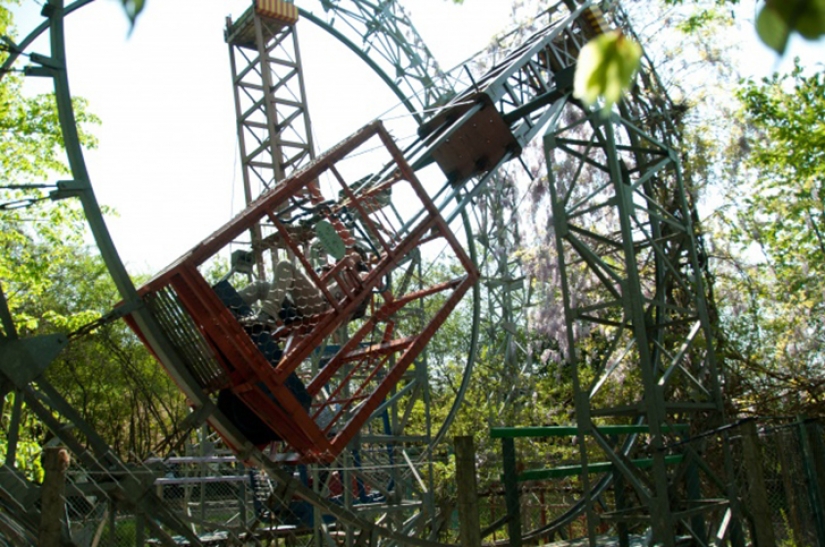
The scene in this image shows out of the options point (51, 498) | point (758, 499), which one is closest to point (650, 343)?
point (758, 499)

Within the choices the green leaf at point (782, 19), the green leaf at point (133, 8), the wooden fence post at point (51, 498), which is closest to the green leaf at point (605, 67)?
the green leaf at point (782, 19)

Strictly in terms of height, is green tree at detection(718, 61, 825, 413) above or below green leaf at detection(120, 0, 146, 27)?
above

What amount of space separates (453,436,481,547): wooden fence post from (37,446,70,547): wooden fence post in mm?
2221

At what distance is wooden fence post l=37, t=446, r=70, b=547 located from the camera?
3.98 meters

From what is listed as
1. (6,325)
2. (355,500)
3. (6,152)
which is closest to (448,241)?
(6,325)

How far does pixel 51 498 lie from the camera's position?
3986 millimetres

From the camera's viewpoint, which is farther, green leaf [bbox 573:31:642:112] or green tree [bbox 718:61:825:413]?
green tree [bbox 718:61:825:413]

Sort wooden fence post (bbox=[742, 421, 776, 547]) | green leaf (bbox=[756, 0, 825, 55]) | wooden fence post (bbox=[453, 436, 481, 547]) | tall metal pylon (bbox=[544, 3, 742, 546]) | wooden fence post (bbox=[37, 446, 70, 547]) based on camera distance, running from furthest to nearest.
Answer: tall metal pylon (bbox=[544, 3, 742, 546])
wooden fence post (bbox=[742, 421, 776, 547])
wooden fence post (bbox=[453, 436, 481, 547])
wooden fence post (bbox=[37, 446, 70, 547])
green leaf (bbox=[756, 0, 825, 55])

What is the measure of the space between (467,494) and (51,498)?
2.34m

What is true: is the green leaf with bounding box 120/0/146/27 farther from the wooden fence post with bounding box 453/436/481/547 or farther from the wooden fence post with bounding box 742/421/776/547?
the wooden fence post with bounding box 742/421/776/547

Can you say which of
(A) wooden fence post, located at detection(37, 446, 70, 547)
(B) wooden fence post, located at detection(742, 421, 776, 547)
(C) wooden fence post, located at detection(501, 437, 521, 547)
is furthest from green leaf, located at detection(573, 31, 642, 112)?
(C) wooden fence post, located at detection(501, 437, 521, 547)

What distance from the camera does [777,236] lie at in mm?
13688

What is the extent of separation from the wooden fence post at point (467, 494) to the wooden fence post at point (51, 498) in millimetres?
2221

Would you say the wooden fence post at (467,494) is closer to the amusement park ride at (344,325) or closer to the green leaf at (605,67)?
the amusement park ride at (344,325)
